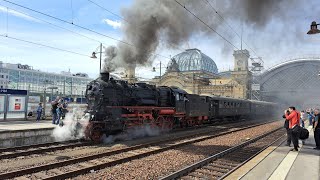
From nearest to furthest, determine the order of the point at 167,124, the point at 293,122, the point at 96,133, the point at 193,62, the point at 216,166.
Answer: the point at 216,166 < the point at 293,122 < the point at 96,133 < the point at 167,124 < the point at 193,62

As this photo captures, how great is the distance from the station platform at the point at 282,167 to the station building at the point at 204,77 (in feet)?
153

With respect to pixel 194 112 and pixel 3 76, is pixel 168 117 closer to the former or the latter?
pixel 194 112

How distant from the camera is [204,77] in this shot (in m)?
86.4

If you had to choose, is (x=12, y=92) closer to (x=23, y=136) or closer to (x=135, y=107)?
(x=23, y=136)

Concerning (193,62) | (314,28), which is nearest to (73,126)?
(314,28)

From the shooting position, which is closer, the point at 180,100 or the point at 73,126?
the point at 73,126

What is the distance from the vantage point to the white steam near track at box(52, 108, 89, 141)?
1296cm

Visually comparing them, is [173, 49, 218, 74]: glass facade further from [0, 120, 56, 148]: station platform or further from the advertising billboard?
[0, 120, 56, 148]: station platform

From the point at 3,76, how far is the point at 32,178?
77.0 m

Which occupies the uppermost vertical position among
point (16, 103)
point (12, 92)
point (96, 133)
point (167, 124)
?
point (12, 92)

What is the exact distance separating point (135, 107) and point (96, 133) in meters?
2.51

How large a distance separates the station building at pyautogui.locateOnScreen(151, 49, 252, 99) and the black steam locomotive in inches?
1400

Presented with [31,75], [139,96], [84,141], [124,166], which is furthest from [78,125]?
[31,75]

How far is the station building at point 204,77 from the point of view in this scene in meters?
70.8
